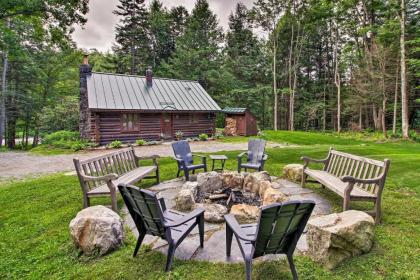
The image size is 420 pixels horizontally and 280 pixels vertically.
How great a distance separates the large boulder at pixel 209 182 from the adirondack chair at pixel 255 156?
109cm

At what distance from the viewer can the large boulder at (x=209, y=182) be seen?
182 inches

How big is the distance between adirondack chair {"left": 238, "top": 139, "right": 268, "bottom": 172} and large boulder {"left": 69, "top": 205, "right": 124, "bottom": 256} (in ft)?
11.4

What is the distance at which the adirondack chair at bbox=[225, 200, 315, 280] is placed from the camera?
1.99 metres

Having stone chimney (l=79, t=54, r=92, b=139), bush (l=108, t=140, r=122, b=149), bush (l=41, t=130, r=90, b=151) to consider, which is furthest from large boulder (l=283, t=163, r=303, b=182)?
stone chimney (l=79, t=54, r=92, b=139)

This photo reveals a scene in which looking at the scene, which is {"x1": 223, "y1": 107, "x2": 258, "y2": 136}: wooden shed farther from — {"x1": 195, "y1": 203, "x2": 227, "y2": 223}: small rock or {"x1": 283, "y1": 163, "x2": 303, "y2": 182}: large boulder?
{"x1": 195, "y1": 203, "x2": 227, "y2": 223}: small rock

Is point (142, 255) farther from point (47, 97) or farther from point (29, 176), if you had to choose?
point (47, 97)

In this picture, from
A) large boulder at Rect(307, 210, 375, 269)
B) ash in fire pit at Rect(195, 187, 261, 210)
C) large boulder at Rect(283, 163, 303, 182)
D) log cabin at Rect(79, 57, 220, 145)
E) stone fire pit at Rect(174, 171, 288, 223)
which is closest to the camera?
large boulder at Rect(307, 210, 375, 269)

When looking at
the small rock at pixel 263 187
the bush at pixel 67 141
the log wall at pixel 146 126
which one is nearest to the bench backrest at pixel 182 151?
the small rock at pixel 263 187

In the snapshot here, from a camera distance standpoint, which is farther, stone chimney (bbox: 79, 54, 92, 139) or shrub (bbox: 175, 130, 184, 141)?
shrub (bbox: 175, 130, 184, 141)

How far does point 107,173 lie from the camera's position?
4.52 metres

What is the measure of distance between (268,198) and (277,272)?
60.0 inches

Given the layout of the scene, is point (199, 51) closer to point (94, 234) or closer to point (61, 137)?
point (61, 137)

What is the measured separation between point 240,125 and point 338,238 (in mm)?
15976

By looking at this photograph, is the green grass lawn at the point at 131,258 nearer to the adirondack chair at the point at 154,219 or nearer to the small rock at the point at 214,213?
the adirondack chair at the point at 154,219
